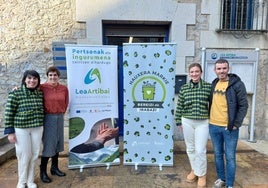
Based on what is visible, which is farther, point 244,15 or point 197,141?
point 244,15

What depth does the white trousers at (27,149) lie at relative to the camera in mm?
2912

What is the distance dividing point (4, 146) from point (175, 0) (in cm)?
415

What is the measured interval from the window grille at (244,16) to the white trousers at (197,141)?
265 cm

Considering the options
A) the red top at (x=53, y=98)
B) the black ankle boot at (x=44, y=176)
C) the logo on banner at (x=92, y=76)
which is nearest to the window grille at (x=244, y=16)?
the logo on banner at (x=92, y=76)

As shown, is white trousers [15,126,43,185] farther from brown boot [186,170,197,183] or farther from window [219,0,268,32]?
window [219,0,268,32]

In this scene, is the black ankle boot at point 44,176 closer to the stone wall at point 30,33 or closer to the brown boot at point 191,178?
the brown boot at point 191,178

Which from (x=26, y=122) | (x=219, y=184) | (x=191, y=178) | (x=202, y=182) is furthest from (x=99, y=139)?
(x=219, y=184)

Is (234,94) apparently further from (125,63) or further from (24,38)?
(24,38)

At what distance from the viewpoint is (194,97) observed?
Answer: 10.1 feet

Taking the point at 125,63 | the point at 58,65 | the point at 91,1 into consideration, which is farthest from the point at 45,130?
the point at 91,1

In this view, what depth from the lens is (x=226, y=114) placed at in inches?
113

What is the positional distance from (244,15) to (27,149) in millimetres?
4705

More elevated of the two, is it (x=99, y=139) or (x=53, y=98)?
(x=53, y=98)

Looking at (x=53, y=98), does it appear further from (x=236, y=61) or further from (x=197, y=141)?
(x=236, y=61)
